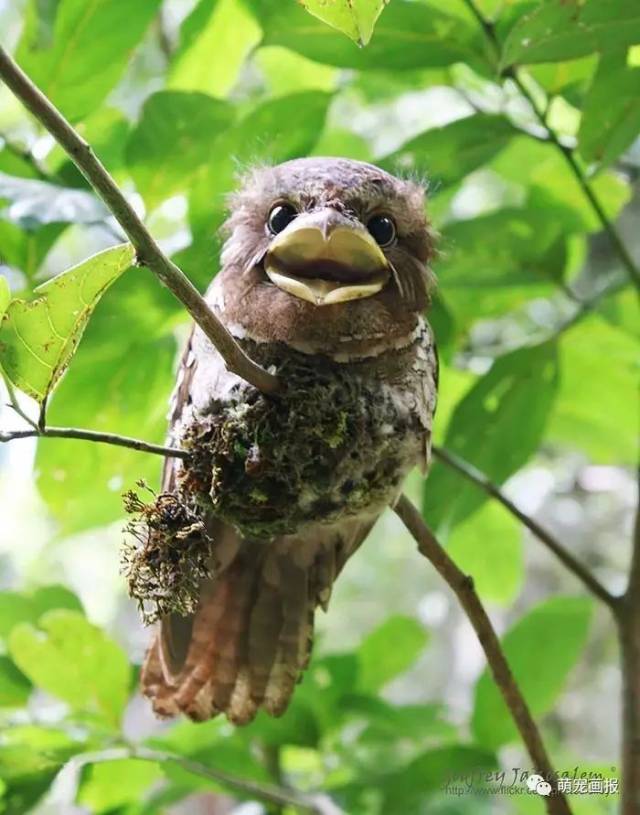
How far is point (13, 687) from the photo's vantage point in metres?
1.50

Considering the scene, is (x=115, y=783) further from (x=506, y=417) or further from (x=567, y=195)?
(x=567, y=195)

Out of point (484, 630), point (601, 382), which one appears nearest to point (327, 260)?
point (484, 630)

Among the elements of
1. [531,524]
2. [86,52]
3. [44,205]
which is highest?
[86,52]

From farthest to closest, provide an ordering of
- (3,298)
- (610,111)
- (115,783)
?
(115,783)
(610,111)
(3,298)

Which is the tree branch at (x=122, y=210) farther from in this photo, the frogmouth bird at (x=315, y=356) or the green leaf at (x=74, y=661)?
the green leaf at (x=74, y=661)

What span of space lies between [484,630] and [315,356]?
0.39 meters

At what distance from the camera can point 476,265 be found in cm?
157

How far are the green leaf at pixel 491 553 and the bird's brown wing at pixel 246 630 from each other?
43 centimetres

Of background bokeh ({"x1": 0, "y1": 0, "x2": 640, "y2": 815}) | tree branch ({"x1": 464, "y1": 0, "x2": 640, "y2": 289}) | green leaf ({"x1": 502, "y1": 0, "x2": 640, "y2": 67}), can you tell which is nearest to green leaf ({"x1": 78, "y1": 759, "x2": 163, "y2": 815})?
background bokeh ({"x1": 0, "y1": 0, "x2": 640, "y2": 815})

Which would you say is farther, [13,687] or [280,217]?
[13,687]

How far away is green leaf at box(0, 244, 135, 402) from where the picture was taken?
30.7 inches

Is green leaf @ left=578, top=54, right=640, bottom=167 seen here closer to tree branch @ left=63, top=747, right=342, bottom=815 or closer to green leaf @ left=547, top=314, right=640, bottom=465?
green leaf @ left=547, top=314, right=640, bottom=465

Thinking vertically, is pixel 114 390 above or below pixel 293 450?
above

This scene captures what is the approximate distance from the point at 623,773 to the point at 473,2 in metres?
1.08
